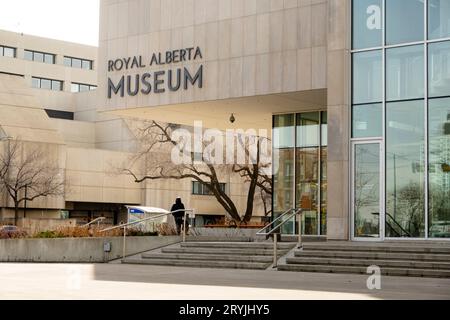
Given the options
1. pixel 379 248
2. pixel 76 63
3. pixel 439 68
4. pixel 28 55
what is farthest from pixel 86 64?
pixel 379 248

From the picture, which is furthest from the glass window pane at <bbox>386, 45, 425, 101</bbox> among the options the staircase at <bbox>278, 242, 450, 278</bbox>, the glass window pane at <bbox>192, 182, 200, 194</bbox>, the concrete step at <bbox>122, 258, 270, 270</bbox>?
the glass window pane at <bbox>192, 182, 200, 194</bbox>

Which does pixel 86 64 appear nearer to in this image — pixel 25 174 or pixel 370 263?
pixel 25 174

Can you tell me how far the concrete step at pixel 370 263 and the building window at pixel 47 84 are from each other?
81.9 m

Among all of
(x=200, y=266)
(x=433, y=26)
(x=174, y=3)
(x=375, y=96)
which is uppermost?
(x=174, y=3)

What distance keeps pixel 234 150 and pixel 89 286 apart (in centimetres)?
3923

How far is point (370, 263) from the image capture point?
69.2 ft

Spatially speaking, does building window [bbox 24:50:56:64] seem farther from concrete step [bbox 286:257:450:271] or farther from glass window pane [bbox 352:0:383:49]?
concrete step [bbox 286:257:450:271]

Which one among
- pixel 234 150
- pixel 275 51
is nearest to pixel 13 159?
pixel 234 150

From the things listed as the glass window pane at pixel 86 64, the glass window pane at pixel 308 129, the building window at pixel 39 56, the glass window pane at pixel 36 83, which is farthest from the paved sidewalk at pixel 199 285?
the glass window pane at pixel 86 64

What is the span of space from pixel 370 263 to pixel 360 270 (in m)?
0.56

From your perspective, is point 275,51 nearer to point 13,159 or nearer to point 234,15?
point 234,15

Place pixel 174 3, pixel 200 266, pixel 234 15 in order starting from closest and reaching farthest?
pixel 200 266
pixel 234 15
pixel 174 3

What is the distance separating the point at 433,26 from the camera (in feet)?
81.2

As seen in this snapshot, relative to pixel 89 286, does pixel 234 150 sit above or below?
above
